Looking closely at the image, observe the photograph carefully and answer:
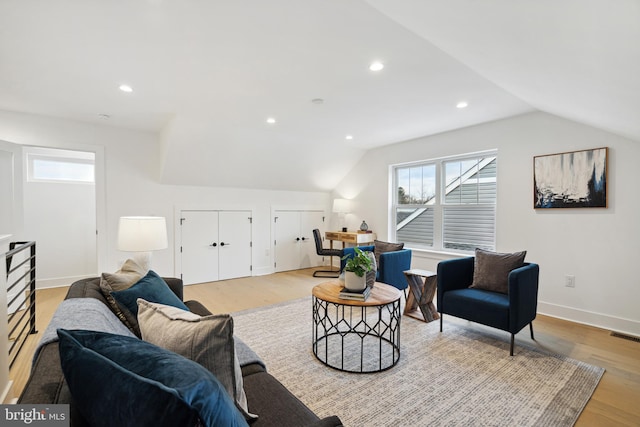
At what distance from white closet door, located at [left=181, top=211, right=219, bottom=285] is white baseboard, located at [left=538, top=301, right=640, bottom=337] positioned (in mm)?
4736

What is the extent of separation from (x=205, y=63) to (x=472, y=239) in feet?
13.2

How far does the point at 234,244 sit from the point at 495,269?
4.03 metres

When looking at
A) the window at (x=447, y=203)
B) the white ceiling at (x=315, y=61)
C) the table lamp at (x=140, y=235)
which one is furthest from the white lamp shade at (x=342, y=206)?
the table lamp at (x=140, y=235)

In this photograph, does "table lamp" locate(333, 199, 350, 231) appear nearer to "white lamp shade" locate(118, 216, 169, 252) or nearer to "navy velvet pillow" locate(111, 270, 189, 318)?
"white lamp shade" locate(118, 216, 169, 252)

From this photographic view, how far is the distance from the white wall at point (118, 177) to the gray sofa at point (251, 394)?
2.96 meters

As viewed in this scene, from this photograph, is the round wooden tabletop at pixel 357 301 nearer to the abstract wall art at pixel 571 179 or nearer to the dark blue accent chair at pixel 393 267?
the dark blue accent chair at pixel 393 267

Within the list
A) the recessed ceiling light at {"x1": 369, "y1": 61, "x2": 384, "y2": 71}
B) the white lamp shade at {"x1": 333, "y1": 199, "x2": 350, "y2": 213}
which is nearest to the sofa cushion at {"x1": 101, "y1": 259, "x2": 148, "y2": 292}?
the recessed ceiling light at {"x1": 369, "y1": 61, "x2": 384, "y2": 71}

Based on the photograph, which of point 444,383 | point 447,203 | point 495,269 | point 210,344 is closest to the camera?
point 210,344

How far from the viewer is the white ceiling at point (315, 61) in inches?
59.7

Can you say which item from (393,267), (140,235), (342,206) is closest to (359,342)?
(393,267)

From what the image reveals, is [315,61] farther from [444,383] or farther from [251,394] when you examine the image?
[444,383]

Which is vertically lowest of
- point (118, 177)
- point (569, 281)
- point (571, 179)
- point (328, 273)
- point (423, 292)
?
point (328, 273)

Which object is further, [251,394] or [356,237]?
[356,237]

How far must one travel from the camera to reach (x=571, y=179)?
10.9ft
